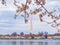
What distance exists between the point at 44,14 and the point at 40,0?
15 centimetres

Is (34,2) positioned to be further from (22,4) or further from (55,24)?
(55,24)

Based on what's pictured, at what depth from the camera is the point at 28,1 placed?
6.58ft

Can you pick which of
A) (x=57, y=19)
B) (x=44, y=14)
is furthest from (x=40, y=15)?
(x=57, y=19)

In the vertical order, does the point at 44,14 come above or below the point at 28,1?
below

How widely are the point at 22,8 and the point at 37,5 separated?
15cm

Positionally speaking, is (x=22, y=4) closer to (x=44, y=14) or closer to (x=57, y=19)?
(x=44, y=14)

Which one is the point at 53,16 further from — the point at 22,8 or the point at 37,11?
the point at 22,8

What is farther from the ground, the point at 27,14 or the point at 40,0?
the point at 40,0

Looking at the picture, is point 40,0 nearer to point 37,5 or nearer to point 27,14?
point 37,5

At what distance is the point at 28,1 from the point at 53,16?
283 millimetres

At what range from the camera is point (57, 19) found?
2.02 meters

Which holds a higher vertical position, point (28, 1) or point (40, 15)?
point (28, 1)

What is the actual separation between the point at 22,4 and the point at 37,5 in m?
0.15

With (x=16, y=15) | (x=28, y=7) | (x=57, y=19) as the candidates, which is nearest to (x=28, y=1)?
(x=28, y=7)
